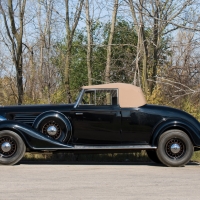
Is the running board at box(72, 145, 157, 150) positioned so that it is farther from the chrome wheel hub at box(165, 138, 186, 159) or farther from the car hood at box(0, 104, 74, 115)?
the car hood at box(0, 104, 74, 115)

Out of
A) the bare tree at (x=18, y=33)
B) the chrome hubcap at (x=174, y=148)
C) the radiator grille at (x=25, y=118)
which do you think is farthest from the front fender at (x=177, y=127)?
the bare tree at (x=18, y=33)

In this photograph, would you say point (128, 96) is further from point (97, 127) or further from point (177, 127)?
point (177, 127)

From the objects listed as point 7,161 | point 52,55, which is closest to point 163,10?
point 7,161

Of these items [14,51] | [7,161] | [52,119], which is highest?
[14,51]

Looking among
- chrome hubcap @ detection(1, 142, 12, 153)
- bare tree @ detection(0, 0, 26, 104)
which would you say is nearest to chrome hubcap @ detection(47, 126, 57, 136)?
chrome hubcap @ detection(1, 142, 12, 153)

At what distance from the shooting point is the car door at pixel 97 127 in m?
10.8

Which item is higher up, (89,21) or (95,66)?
(89,21)

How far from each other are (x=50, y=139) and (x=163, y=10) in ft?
32.8

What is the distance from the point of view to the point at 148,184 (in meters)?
8.20

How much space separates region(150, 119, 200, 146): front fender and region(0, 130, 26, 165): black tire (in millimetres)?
2840

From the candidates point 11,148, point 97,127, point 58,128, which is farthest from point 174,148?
point 11,148

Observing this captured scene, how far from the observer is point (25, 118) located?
436 inches

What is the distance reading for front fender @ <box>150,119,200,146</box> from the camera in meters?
10.8

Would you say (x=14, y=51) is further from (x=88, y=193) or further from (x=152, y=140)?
(x=88, y=193)
